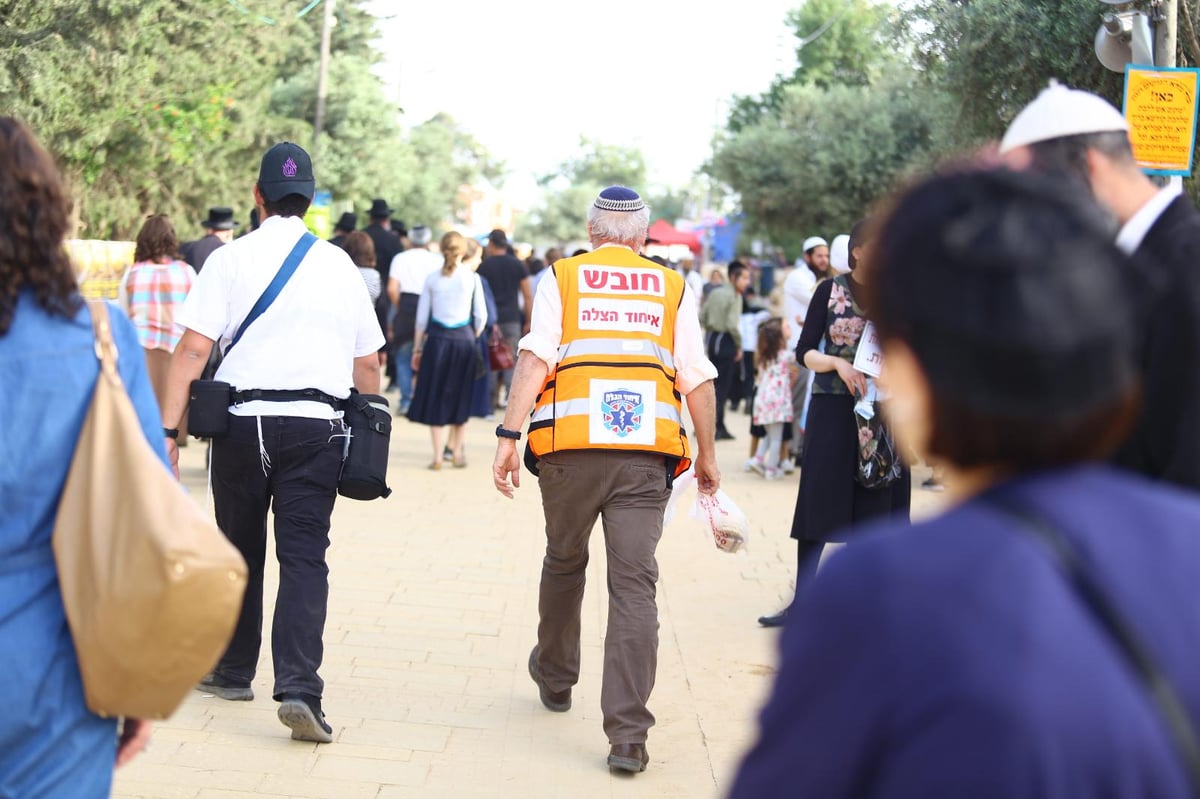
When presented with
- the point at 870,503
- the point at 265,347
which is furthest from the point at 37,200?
the point at 870,503

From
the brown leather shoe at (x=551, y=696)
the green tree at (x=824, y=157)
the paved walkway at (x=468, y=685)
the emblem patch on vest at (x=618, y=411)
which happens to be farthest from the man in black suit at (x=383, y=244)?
the green tree at (x=824, y=157)

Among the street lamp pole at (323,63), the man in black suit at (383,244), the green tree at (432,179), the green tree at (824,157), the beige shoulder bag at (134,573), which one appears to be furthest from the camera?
the green tree at (432,179)

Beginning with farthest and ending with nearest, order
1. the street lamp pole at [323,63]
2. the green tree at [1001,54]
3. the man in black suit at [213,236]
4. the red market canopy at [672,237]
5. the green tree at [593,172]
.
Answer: the green tree at [593,172] → the red market canopy at [672,237] → the street lamp pole at [323,63] → the green tree at [1001,54] → the man in black suit at [213,236]

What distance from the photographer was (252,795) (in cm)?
472

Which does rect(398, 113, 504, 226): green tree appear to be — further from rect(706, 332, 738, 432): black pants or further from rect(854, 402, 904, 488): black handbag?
rect(854, 402, 904, 488): black handbag

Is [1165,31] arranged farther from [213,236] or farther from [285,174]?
[213,236]

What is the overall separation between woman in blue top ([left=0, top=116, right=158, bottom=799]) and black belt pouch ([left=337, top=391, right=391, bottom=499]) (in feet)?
8.63

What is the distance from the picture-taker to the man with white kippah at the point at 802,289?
11.8 metres

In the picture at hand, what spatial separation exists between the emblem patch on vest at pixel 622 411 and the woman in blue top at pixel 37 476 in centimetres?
278

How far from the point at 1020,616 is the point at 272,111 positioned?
3754 cm

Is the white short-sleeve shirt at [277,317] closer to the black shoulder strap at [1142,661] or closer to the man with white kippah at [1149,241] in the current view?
the man with white kippah at [1149,241]

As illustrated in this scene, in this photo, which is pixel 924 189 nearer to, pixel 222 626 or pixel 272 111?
pixel 222 626

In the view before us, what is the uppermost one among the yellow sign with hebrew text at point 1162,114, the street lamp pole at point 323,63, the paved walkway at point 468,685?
the street lamp pole at point 323,63

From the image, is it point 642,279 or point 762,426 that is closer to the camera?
point 642,279
